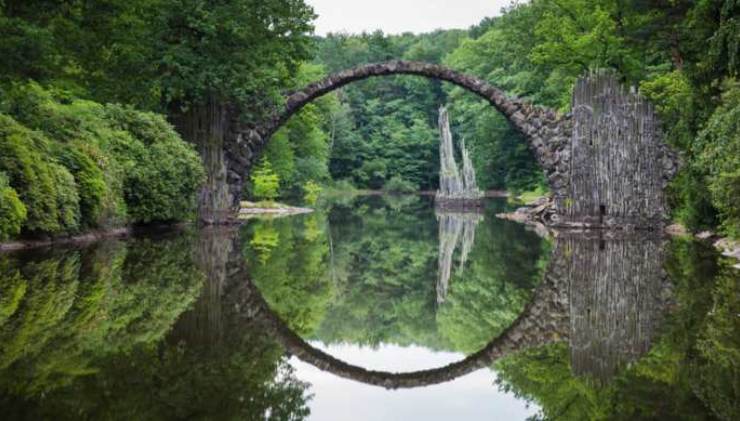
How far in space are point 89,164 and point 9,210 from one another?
3.18 m

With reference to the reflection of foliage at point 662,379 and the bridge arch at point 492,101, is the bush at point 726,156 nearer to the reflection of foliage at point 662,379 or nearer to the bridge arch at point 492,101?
the reflection of foliage at point 662,379

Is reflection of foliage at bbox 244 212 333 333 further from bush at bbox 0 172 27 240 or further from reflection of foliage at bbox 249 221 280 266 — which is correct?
bush at bbox 0 172 27 240

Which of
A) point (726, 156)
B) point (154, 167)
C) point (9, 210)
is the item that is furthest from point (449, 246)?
point (9, 210)

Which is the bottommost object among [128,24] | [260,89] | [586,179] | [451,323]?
[451,323]

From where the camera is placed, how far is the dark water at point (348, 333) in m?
4.29

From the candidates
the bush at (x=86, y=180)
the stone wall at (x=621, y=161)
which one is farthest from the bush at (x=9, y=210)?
the stone wall at (x=621, y=161)

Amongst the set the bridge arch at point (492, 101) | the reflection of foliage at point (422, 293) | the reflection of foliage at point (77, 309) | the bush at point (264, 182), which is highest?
the bridge arch at point (492, 101)

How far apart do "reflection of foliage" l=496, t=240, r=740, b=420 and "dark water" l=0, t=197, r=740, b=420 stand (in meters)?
0.02

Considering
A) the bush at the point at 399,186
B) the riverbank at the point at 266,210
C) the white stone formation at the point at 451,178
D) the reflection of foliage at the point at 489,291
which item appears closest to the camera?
the reflection of foliage at the point at 489,291

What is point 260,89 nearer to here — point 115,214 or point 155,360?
point 115,214

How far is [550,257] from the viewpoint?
13.0m

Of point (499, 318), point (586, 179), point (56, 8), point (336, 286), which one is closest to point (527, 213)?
point (586, 179)

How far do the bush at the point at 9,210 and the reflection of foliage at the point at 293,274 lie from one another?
328 centimetres

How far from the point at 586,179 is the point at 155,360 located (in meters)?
16.7
